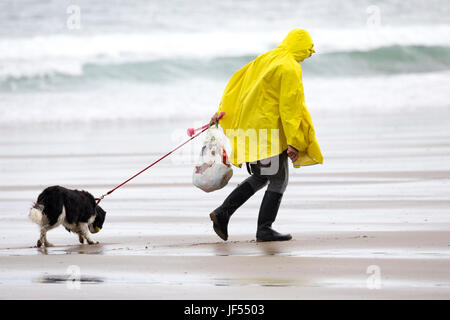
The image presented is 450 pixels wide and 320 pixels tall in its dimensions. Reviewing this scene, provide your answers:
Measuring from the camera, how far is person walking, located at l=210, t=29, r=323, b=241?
21.1 feet

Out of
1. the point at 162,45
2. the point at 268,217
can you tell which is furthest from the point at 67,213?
the point at 162,45

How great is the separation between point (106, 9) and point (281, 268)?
29314 millimetres

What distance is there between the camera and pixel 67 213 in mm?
7008

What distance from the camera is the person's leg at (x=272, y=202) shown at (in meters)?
6.71

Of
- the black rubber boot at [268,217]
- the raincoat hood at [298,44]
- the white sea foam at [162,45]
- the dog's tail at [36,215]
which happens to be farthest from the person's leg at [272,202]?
the white sea foam at [162,45]

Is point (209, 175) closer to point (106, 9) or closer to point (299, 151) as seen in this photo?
point (299, 151)

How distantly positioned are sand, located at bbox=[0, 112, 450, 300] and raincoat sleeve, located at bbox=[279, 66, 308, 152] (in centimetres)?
86

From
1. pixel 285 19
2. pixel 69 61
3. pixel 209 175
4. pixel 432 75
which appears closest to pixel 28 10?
pixel 69 61

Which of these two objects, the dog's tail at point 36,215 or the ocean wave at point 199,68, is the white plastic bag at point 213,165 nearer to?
the dog's tail at point 36,215

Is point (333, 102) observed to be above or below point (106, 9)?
below

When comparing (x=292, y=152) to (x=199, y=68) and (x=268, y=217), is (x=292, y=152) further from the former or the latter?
(x=199, y=68)

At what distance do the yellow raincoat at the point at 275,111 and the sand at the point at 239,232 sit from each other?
0.72 metres

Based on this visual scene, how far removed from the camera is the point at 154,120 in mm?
18516

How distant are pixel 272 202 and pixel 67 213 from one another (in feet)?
5.41
